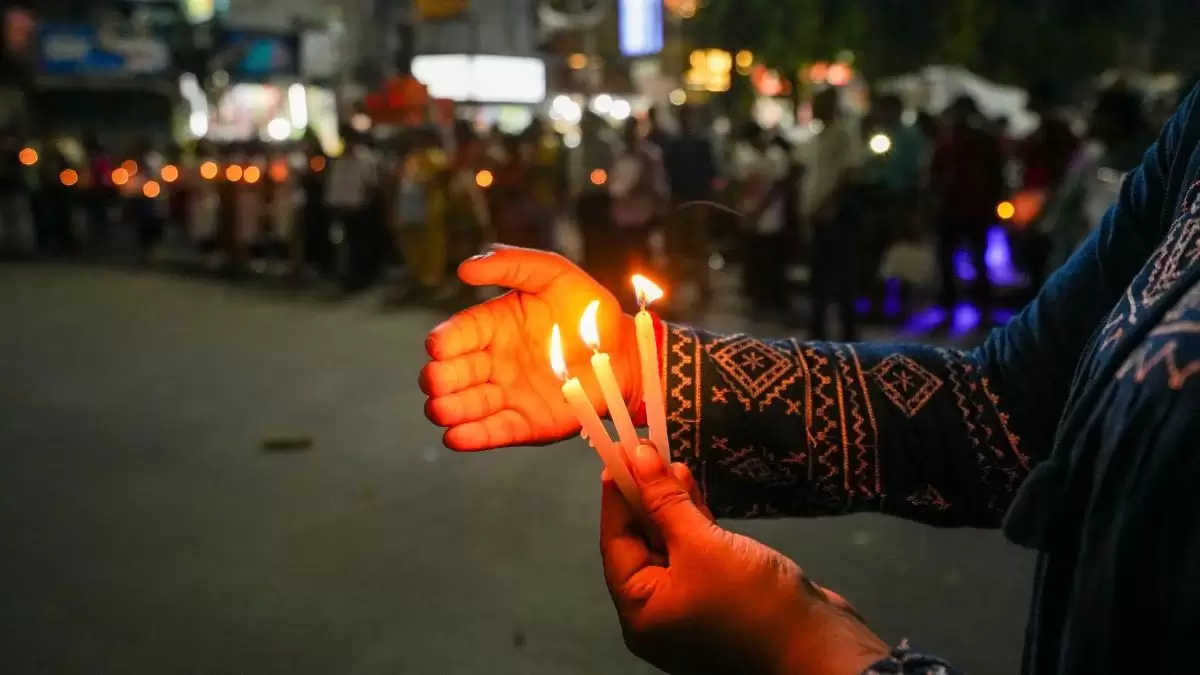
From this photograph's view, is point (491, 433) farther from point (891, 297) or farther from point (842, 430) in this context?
point (891, 297)

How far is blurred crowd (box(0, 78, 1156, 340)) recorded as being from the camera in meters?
8.26

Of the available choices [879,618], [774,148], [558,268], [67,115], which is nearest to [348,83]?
[67,115]

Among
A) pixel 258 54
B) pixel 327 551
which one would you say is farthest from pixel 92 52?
pixel 327 551

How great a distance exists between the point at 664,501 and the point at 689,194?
9.18 m

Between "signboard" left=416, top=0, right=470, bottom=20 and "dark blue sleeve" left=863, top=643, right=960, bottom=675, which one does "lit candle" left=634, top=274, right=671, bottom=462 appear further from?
"signboard" left=416, top=0, right=470, bottom=20

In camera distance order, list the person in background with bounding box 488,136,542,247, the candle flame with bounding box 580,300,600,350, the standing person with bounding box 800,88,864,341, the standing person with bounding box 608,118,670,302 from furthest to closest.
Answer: the person in background with bounding box 488,136,542,247 < the standing person with bounding box 608,118,670,302 < the standing person with bounding box 800,88,864,341 < the candle flame with bounding box 580,300,600,350

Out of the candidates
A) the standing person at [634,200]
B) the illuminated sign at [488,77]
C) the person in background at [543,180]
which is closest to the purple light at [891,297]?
the standing person at [634,200]

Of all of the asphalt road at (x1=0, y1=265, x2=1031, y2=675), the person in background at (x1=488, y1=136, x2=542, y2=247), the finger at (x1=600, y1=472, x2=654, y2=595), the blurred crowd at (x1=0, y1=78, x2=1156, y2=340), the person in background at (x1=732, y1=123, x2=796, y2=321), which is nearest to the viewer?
the finger at (x1=600, y1=472, x2=654, y2=595)

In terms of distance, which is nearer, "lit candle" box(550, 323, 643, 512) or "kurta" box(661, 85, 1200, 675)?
"kurta" box(661, 85, 1200, 675)

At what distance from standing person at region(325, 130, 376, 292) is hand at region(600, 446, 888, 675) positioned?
11.8 meters

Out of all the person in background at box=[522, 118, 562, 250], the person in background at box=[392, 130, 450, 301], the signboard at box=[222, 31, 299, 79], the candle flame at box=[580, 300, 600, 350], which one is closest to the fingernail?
the candle flame at box=[580, 300, 600, 350]

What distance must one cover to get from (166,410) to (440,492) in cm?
260

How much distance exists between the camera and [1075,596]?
90 cm

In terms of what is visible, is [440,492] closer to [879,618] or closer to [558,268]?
[879,618]
